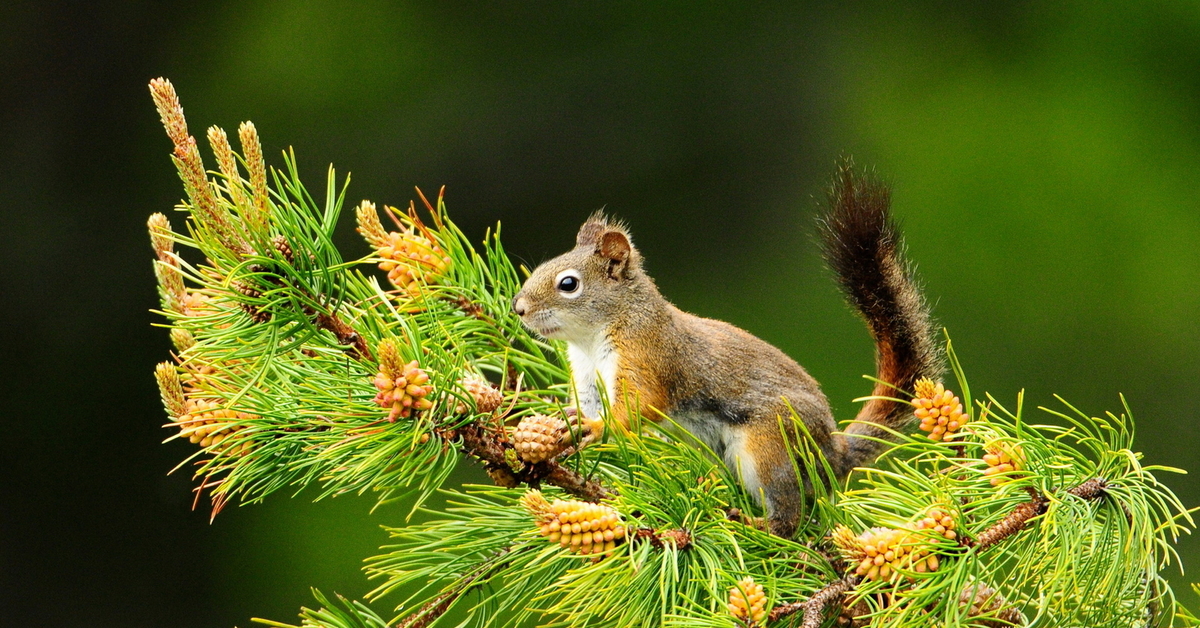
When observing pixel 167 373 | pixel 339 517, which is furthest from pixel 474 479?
pixel 167 373

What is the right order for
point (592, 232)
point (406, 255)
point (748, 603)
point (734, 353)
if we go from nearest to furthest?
point (748, 603), point (406, 255), point (734, 353), point (592, 232)

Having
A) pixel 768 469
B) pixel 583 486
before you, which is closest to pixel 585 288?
pixel 768 469

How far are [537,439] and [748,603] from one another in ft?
0.58

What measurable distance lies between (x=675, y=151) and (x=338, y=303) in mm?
2297

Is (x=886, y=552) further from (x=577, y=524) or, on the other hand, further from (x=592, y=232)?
Result: (x=592, y=232)

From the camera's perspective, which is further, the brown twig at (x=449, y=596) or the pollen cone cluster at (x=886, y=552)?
the brown twig at (x=449, y=596)

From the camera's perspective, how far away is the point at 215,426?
2.74 ft

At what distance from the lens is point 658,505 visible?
33.1 inches

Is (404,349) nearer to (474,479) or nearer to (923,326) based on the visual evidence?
(923,326)

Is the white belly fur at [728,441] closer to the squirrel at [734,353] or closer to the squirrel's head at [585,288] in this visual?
the squirrel at [734,353]

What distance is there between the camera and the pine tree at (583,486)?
72 cm

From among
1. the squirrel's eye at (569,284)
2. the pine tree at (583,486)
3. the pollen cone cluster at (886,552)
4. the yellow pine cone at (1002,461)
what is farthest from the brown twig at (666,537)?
the squirrel's eye at (569,284)

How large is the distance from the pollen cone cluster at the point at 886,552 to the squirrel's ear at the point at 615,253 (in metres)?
0.54

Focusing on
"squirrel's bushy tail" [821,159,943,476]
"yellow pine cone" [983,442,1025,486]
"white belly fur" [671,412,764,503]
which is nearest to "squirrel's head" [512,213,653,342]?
"white belly fur" [671,412,764,503]
